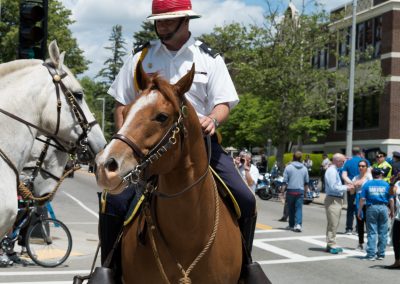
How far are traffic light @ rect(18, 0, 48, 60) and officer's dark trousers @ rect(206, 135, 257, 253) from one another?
6.44 metres

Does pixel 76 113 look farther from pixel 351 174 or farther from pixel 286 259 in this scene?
pixel 351 174

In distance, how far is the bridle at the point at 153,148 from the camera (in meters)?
3.32

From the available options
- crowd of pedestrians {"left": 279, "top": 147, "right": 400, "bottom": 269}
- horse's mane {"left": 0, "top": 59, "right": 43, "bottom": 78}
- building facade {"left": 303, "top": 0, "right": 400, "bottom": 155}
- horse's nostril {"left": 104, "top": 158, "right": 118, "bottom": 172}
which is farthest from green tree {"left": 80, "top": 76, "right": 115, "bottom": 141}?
horse's nostril {"left": 104, "top": 158, "right": 118, "bottom": 172}

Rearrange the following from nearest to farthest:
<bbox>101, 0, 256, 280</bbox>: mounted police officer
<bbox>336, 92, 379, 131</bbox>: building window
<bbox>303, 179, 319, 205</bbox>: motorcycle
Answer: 1. <bbox>101, 0, 256, 280</bbox>: mounted police officer
2. <bbox>303, 179, 319, 205</bbox>: motorcycle
3. <bbox>336, 92, 379, 131</bbox>: building window

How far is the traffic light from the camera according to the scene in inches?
405

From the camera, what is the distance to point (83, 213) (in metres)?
21.3

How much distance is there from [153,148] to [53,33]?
44395mm

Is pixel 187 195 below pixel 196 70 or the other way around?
below

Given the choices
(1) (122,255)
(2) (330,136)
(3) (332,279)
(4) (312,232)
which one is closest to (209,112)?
(1) (122,255)

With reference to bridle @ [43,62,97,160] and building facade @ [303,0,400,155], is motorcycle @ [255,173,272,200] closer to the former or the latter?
building facade @ [303,0,400,155]

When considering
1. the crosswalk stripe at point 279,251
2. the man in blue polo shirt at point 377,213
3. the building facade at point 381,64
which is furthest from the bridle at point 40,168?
the building facade at point 381,64

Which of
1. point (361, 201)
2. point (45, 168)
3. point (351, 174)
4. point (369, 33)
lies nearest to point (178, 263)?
point (45, 168)

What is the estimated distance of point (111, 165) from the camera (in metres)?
3.23

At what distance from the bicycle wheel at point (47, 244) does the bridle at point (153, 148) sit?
842cm
